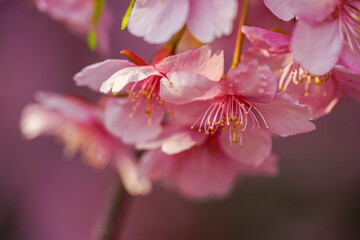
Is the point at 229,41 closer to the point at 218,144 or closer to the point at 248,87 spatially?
the point at 218,144

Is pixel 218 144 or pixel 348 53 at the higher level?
pixel 348 53

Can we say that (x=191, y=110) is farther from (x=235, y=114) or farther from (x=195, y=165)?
(x=195, y=165)

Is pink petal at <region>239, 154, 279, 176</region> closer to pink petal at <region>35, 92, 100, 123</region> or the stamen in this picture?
the stamen

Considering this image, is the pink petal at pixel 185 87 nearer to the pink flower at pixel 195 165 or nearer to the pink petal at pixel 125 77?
→ the pink petal at pixel 125 77

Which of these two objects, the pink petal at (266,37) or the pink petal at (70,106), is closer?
the pink petal at (266,37)

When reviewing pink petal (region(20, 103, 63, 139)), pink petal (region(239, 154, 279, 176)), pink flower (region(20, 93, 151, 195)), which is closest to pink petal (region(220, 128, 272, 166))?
pink petal (region(239, 154, 279, 176))

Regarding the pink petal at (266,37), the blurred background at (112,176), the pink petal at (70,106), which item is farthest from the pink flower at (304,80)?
the blurred background at (112,176)

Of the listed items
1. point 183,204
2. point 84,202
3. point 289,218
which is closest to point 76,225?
point 84,202

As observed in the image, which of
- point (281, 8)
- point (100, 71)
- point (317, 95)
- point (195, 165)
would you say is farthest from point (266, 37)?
point (195, 165)
